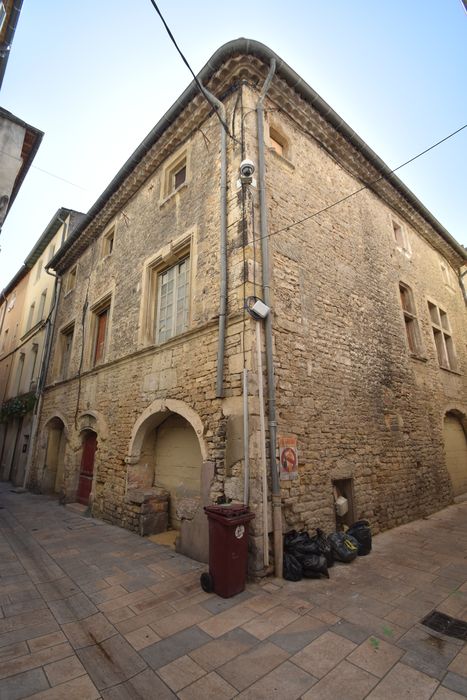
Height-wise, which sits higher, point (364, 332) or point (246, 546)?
point (364, 332)

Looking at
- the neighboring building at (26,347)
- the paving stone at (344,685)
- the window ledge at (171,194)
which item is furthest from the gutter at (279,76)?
the paving stone at (344,685)

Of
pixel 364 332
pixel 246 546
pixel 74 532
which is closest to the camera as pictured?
pixel 246 546

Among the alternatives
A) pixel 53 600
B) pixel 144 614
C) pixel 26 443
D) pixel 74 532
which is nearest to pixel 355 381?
pixel 144 614

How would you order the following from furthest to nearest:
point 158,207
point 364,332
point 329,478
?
point 158,207 < point 364,332 < point 329,478

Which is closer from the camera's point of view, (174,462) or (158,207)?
(174,462)

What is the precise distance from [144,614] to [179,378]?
3.13 metres

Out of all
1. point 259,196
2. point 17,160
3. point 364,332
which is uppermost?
point 17,160

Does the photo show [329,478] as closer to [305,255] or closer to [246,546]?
[246,546]

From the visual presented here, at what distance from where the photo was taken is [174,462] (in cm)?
607

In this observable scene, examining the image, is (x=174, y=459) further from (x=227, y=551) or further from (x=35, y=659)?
(x=35, y=659)

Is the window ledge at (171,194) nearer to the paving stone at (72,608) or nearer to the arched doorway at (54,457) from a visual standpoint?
the paving stone at (72,608)

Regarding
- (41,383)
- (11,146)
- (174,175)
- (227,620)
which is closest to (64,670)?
(227,620)

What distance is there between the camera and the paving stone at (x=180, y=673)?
7.09ft

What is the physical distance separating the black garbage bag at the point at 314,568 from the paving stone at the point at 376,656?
1204mm
